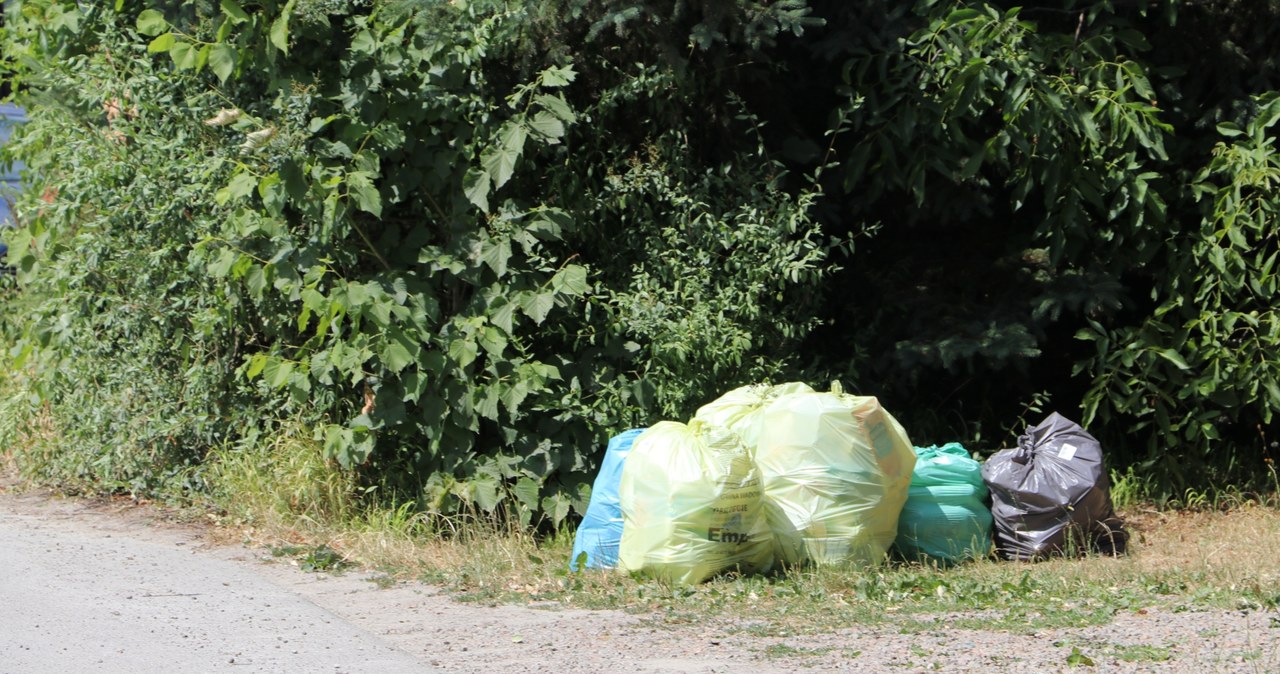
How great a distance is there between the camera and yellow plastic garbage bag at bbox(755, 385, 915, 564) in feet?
19.8

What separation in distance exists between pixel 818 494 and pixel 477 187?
7.57ft

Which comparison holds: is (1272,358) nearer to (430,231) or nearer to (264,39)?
(430,231)

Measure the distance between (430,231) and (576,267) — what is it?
917 millimetres

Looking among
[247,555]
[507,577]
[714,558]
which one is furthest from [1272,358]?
[247,555]

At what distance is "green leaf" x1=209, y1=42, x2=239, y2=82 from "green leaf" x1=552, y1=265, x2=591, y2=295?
74.4 inches

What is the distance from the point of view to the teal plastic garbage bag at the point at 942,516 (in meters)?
6.46

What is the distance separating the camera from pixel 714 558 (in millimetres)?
5785

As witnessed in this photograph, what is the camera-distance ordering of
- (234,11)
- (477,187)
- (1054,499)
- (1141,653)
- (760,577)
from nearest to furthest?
(1141,653)
(760,577)
(234,11)
(1054,499)
(477,187)

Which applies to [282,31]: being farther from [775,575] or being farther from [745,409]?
[775,575]

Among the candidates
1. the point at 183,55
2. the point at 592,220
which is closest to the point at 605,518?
the point at 592,220

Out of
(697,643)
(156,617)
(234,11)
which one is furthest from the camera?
(234,11)

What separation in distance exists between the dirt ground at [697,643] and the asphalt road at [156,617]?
1.1 inches

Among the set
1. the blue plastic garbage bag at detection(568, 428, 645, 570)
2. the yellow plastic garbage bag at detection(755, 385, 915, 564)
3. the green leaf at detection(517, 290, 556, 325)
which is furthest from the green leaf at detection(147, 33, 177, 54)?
the yellow plastic garbage bag at detection(755, 385, 915, 564)

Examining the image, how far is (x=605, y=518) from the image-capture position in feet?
20.7
